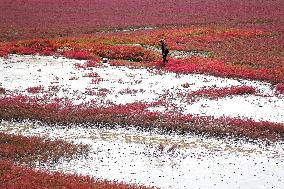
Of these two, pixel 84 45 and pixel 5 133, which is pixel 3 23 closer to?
pixel 84 45

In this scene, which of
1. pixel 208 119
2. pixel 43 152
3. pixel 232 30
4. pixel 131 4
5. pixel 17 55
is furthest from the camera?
pixel 131 4

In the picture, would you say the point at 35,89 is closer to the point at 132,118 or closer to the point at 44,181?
the point at 132,118

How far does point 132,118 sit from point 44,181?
29.5 ft

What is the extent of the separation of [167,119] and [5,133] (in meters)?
8.51

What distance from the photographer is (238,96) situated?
29.7 meters

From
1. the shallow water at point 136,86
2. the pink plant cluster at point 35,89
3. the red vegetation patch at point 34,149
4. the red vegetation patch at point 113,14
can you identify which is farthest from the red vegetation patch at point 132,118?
the red vegetation patch at point 113,14

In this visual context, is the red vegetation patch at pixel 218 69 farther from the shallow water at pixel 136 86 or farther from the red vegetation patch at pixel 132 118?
the red vegetation patch at pixel 132 118

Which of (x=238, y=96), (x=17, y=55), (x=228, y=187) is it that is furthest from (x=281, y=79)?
(x=17, y=55)

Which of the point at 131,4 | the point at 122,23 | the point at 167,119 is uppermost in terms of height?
the point at 131,4

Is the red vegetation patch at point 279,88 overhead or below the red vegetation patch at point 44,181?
overhead

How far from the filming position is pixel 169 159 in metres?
20.0

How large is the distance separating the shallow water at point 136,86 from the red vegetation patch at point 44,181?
10001 mm

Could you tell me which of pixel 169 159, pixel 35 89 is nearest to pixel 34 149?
pixel 169 159

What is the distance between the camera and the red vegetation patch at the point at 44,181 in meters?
16.3
